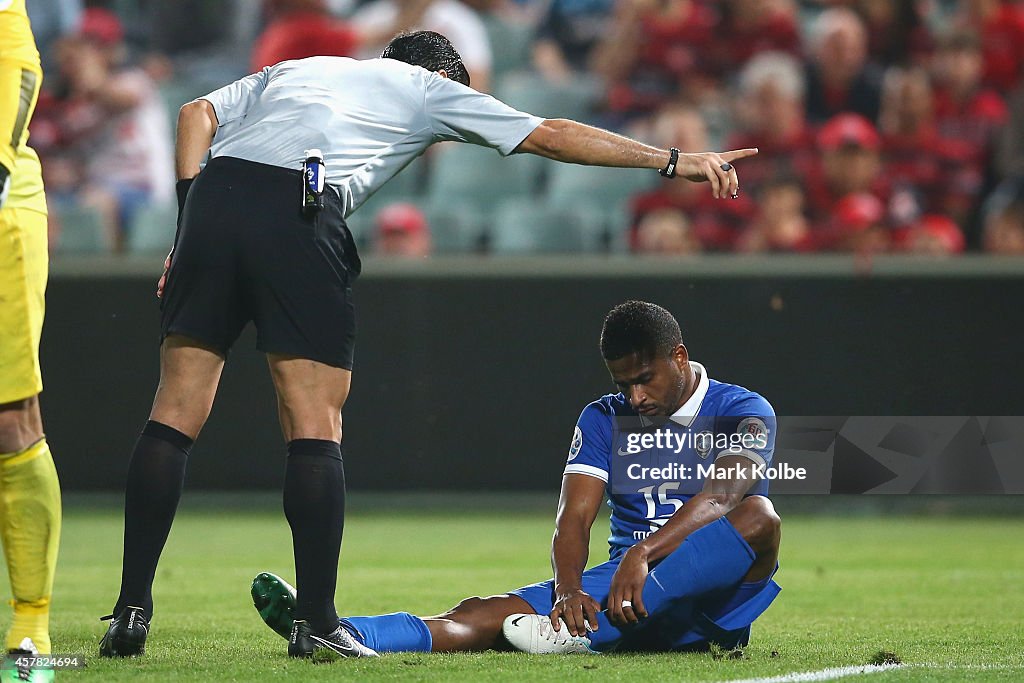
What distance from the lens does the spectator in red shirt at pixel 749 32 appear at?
38.3ft

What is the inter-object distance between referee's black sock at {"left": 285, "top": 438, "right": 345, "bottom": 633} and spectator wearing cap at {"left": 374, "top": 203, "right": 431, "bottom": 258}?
5645 millimetres

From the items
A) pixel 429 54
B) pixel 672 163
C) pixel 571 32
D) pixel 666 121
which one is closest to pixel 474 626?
pixel 672 163

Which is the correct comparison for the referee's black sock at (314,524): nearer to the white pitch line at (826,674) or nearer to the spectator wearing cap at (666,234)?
the white pitch line at (826,674)

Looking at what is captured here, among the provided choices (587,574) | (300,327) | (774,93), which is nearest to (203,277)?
(300,327)

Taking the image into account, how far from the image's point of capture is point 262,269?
4.31 m

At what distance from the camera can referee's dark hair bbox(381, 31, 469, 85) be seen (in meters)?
4.79

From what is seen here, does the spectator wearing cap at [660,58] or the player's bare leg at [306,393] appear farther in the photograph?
the spectator wearing cap at [660,58]

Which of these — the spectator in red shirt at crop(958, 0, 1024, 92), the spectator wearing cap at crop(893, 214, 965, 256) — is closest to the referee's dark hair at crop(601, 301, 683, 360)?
the spectator wearing cap at crop(893, 214, 965, 256)

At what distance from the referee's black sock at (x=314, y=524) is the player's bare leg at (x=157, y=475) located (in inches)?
13.8

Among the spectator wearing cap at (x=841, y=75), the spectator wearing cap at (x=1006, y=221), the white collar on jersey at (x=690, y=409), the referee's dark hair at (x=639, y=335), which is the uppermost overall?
the spectator wearing cap at (x=841, y=75)

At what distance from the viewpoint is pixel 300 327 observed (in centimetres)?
429

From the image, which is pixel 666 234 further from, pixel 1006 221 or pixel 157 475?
pixel 157 475

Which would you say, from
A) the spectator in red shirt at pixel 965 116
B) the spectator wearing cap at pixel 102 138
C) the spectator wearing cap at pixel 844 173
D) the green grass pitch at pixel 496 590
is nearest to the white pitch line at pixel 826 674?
the green grass pitch at pixel 496 590

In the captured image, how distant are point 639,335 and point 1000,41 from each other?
8.15 metres
